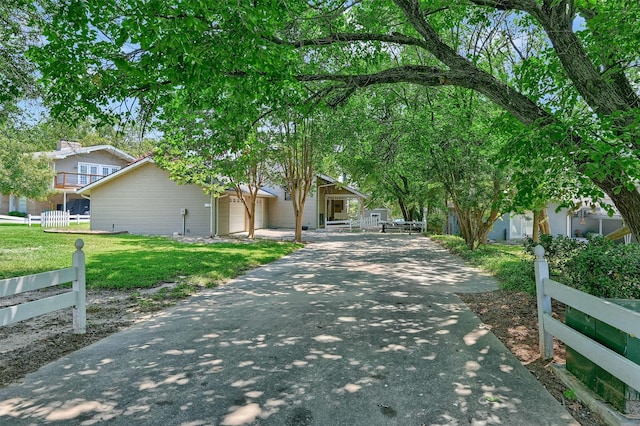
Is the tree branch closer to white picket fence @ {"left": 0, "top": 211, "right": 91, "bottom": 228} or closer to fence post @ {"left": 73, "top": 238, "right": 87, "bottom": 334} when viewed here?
fence post @ {"left": 73, "top": 238, "right": 87, "bottom": 334}

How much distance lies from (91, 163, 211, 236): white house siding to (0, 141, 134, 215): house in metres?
7.11

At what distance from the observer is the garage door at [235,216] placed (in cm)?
2252

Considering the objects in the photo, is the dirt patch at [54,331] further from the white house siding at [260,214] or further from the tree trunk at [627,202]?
the white house siding at [260,214]

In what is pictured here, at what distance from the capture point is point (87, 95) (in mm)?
5633

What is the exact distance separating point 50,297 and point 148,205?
18.2 metres

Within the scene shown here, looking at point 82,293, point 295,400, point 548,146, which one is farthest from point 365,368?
point 82,293

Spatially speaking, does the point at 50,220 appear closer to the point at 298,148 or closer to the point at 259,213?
the point at 259,213

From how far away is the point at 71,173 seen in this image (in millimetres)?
26344

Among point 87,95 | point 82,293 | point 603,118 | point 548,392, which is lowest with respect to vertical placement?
point 548,392

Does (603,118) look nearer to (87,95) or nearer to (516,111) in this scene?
(516,111)

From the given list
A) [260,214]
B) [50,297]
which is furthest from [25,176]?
[50,297]

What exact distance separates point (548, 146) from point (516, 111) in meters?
1.14

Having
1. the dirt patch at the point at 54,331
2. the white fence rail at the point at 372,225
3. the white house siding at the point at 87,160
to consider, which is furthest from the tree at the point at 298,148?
the white house siding at the point at 87,160

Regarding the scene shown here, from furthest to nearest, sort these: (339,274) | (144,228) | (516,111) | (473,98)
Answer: (144,228) < (473,98) < (339,274) < (516,111)
